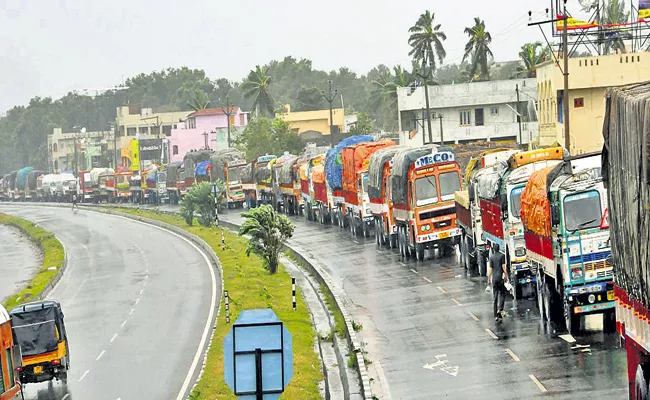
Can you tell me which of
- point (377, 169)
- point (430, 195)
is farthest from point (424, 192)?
point (377, 169)

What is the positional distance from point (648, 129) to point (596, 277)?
10.3 m

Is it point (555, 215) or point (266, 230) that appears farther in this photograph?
point (266, 230)

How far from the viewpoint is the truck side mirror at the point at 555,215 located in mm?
22203

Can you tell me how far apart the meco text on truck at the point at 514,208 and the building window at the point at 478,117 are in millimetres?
62419

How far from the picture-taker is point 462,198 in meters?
37.5

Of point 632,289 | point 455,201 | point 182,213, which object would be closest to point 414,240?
point 455,201

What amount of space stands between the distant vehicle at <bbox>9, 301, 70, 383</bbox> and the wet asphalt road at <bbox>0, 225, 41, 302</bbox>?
85.8 feet

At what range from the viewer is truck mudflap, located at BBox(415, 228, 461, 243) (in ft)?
133

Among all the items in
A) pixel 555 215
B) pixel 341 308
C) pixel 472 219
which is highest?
pixel 555 215

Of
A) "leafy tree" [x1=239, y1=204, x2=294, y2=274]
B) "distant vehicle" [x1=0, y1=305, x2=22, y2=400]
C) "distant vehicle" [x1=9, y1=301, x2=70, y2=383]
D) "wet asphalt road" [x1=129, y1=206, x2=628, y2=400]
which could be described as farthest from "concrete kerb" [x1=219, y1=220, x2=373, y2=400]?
"distant vehicle" [x1=9, y1=301, x2=70, y2=383]

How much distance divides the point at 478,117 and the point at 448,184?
53.3 m

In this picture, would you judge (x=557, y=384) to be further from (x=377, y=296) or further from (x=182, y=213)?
(x=182, y=213)

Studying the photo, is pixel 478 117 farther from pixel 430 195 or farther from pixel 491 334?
pixel 491 334

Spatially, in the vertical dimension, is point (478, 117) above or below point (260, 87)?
below
